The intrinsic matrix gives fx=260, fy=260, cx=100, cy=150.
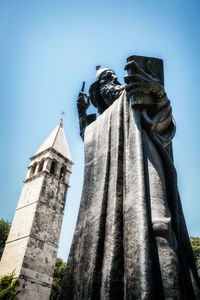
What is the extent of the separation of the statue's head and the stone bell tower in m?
20.8

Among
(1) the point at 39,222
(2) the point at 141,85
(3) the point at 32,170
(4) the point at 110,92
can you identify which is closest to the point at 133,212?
(2) the point at 141,85

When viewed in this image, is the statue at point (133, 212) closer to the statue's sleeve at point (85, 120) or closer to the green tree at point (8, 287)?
the statue's sleeve at point (85, 120)

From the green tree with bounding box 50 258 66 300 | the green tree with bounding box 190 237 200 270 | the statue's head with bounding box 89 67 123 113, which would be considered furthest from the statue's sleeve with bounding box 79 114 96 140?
the green tree with bounding box 50 258 66 300

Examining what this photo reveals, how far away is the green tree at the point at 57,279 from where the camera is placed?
25770 mm

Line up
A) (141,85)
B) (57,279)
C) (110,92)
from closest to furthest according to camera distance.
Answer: (141,85), (110,92), (57,279)

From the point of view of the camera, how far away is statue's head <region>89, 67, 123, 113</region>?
3.48 m

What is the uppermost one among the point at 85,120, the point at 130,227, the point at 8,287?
the point at 8,287

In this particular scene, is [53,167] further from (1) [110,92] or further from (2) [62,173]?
(1) [110,92]

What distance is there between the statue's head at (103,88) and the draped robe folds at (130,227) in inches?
31.7

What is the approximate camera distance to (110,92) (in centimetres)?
345

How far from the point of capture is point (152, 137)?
101 inches

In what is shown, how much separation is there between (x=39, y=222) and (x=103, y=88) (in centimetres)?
2363

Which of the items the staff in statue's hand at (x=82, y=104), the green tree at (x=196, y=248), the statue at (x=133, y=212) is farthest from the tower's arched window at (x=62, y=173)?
the statue at (x=133, y=212)

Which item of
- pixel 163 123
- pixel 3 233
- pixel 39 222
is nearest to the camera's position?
pixel 163 123
